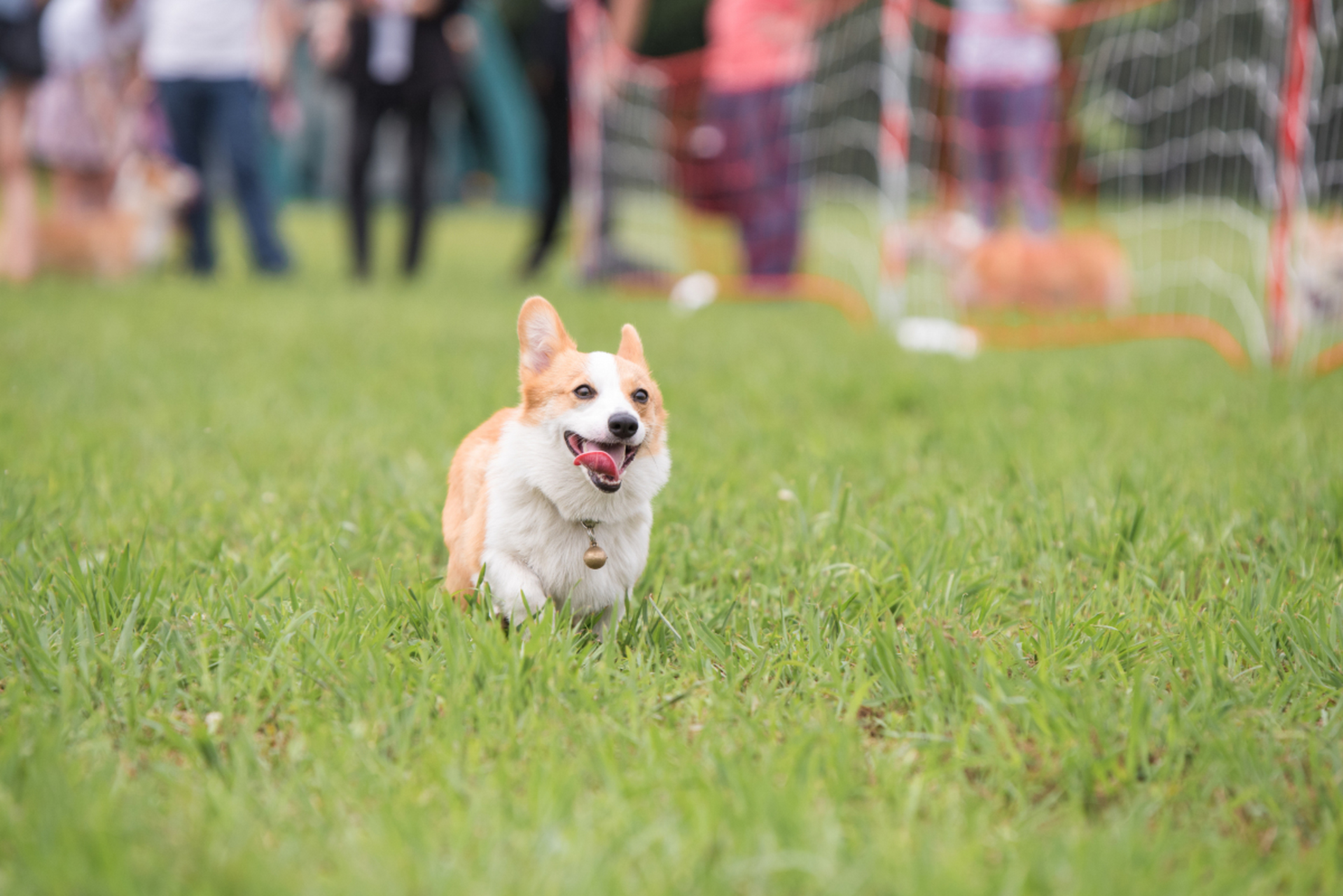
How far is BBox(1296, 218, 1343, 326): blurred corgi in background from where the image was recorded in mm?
6816

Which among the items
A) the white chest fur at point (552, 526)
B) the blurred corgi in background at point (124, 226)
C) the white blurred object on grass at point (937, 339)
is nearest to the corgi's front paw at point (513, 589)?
the white chest fur at point (552, 526)

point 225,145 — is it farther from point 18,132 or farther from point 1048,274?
point 1048,274

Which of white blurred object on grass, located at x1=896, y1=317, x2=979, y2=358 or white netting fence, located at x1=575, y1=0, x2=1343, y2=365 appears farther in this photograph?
white netting fence, located at x1=575, y1=0, x2=1343, y2=365

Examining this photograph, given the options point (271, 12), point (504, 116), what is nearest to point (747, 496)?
point (271, 12)

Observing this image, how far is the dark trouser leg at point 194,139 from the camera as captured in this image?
7648 millimetres

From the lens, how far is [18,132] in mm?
6777

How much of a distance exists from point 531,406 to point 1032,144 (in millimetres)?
5881

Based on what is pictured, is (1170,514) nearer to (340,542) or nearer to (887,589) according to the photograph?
(887,589)

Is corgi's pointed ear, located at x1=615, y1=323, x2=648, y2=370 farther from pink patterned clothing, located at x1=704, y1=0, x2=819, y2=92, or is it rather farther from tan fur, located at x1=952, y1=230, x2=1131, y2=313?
pink patterned clothing, located at x1=704, y1=0, x2=819, y2=92

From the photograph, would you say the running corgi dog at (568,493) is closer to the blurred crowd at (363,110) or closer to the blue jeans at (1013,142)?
the blurred crowd at (363,110)

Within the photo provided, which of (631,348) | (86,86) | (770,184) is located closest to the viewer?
(631,348)

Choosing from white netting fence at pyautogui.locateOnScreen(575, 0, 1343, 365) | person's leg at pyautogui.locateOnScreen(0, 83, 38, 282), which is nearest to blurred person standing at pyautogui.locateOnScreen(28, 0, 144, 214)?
person's leg at pyautogui.locateOnScreen(0, 83, 38, 282)

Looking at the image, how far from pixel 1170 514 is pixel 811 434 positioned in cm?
119

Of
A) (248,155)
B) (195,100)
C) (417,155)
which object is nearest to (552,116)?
(417,155)
